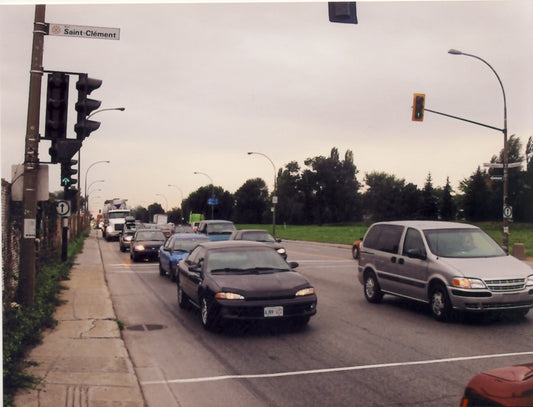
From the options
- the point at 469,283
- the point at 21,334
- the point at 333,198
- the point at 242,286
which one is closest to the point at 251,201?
the point at 333,198

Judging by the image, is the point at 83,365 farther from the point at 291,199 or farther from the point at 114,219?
the point at 291,199

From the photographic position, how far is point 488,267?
9.76 m

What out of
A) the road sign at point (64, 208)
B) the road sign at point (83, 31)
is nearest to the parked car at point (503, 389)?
the road sign at point (83, 31)

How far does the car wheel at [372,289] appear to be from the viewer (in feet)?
40.2

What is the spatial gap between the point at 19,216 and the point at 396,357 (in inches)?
284

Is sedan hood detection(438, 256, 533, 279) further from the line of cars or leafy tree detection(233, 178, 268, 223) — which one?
leafy tree detection(233, 178, 268, 223)

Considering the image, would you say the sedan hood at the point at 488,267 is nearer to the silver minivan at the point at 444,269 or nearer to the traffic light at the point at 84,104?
the silver minivan at the point at 444,269

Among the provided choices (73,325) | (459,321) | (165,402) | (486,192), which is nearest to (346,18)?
(165,402)

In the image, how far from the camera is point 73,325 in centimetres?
977

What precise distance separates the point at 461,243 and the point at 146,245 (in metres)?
16.9

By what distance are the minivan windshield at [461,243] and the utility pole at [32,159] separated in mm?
7103

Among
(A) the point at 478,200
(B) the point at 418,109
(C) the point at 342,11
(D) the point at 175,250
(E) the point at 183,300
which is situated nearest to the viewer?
(C) the point at 342,11

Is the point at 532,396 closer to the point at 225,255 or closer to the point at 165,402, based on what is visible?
the point at 165,402

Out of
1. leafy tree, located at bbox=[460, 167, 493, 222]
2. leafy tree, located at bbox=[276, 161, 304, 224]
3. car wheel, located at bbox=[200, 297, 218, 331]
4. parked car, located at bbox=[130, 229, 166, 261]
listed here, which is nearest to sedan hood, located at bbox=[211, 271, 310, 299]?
car wheel, located at bbox=[200, 297, 218, 331]
